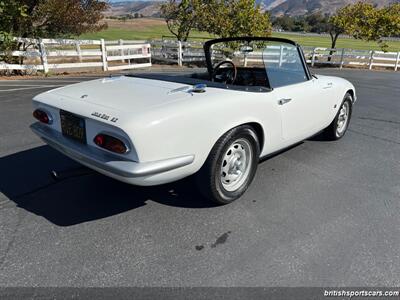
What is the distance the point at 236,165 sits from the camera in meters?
3.25

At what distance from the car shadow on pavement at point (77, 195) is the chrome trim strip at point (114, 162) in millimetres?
468

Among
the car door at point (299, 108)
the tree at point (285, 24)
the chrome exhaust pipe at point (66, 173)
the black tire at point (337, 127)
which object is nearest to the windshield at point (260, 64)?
the car door at point (299, 108)

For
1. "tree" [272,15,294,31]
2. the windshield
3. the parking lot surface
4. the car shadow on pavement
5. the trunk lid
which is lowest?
the parking lot surface

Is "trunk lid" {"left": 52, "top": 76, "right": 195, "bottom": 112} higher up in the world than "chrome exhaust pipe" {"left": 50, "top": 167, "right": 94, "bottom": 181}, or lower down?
higher up

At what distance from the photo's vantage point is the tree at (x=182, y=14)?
18.3 m

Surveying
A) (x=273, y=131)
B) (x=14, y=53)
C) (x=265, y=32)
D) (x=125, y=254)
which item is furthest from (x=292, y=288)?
(x=265, y=32)

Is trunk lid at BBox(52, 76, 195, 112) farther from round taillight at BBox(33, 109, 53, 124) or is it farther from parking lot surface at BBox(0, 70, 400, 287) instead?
parking lot surface at BBox(0, 70, 400, 287)

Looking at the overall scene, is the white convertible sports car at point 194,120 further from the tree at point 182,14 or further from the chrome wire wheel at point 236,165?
the tree at point 182,14

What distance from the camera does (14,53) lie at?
12.0m

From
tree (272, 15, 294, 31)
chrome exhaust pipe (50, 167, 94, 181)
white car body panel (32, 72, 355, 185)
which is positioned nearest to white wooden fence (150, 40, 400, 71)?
white car body panel (32, 72, 355, 185)

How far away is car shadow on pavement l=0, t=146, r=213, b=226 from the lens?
3.05m

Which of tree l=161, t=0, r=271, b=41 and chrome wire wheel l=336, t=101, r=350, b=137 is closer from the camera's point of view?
chrome wire wheel l=336, t=101, r=350, b=137

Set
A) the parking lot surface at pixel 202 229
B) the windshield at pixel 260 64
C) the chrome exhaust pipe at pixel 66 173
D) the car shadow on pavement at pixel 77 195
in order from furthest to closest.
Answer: the windshield at pixel 260 64 → the car shadow on pavement at pixel 77 195 → the chrome exhaust pipe at pixel 66 173 → the parking lot surface at pixel 202 229

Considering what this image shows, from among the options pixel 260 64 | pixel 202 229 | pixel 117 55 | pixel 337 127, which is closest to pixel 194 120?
pixel 202 229
